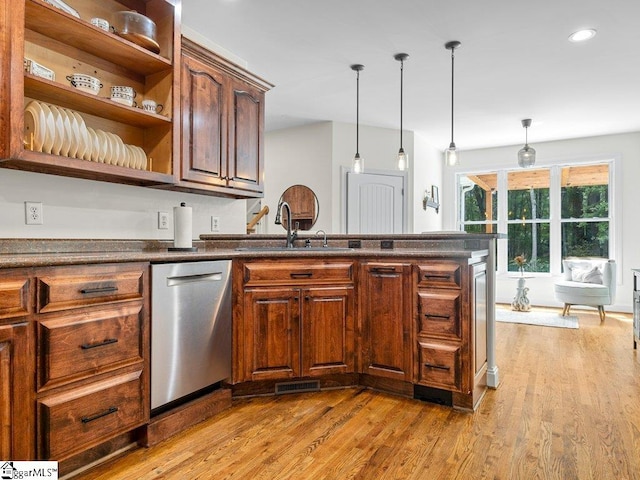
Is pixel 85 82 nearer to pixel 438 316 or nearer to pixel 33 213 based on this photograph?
pixel 33 213

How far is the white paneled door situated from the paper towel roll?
329 cm

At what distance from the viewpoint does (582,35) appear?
125 inches

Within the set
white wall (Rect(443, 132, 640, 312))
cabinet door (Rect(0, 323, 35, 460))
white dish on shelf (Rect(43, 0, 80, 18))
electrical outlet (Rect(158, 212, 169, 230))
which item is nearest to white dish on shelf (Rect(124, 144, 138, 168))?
electrical outlet (Rect(158, 212, 169, 230))

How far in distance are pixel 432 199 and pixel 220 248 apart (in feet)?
14.7

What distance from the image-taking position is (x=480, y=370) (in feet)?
8.27

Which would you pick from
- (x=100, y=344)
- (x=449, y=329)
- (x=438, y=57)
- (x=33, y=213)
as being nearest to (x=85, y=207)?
(x=33, y=213)

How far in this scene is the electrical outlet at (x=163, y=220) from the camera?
8.89 ft

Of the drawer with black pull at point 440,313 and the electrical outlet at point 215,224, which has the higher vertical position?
the electrical outlet at point 215,224

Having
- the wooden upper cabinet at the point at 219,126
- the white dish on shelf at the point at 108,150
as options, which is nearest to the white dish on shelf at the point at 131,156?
the white dish on shelf at the point at 108,150

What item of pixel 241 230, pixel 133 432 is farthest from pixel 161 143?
pixel 133 432

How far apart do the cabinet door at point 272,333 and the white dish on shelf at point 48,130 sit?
1247 mm

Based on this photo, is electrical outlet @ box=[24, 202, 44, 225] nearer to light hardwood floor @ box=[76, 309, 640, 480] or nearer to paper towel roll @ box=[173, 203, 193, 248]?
paper towel roll @ box=[173, 203, 193, 248]

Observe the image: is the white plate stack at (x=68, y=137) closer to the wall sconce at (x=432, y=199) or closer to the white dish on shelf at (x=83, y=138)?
the white dish on shelf at (x=83, y=138)

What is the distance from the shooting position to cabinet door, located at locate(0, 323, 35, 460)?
1379 millimetres
